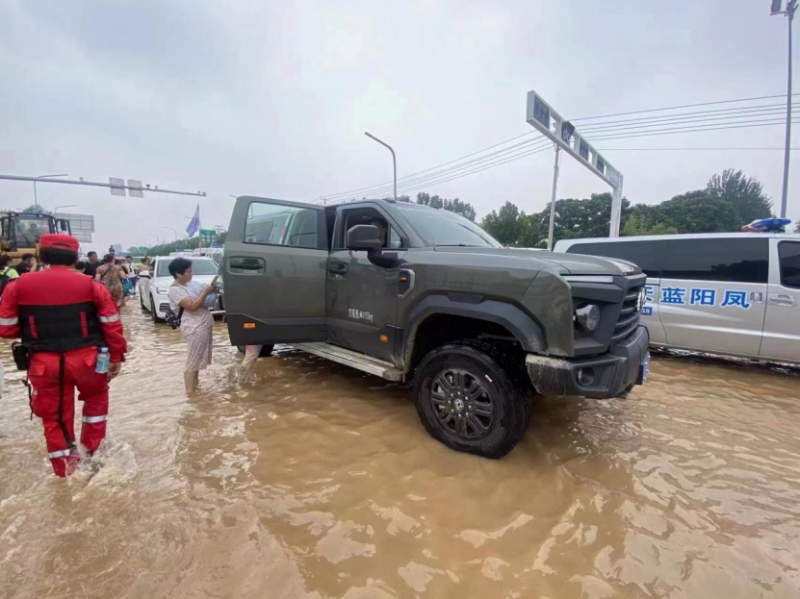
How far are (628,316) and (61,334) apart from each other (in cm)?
392

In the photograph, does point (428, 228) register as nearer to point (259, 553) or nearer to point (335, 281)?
point (335, 281)

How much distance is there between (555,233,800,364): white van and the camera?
15.1 feet

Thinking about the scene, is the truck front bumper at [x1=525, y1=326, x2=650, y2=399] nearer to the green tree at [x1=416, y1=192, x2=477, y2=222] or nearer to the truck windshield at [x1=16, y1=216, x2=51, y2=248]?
the truck windshield at [x1=16, y1=216, x2=51, y2=248]

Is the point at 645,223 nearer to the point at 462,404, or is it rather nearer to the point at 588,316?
the point at 588,316

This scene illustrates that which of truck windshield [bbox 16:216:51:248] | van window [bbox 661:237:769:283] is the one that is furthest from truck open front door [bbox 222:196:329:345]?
truck windshield [bbox 16:216:51:248]

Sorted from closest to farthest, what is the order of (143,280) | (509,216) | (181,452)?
1. (181,452)
2. (143,280)
3. (509,216)

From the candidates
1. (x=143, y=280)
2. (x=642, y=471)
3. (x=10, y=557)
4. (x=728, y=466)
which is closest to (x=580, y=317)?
(x=642, y=471)

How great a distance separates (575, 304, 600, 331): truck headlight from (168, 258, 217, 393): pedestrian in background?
11.2ft

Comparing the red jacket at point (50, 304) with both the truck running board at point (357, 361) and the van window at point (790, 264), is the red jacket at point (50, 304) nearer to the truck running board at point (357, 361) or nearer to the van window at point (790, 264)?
the truck running board at point (357, 361)

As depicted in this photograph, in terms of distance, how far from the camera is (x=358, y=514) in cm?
231

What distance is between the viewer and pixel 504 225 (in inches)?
1396

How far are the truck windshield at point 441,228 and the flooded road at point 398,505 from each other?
5.40 ft

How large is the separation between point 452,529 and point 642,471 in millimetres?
1519

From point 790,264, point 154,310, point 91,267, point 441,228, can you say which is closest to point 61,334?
point 441,228
